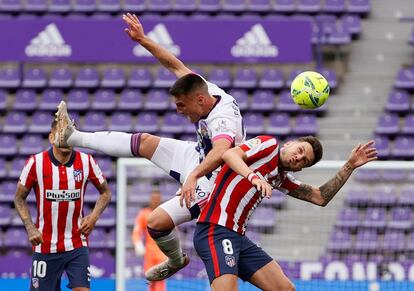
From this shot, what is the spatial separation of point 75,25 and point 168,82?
1.95 metres

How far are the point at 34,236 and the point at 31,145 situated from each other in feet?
32.0

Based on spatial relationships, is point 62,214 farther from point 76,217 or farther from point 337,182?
point 337,182

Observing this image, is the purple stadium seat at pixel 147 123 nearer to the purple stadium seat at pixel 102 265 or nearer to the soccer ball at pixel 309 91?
the purple stadium seat at pixel 102 265

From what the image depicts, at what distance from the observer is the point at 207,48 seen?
1992 centimetres

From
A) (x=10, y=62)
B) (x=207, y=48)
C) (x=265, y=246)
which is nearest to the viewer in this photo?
(x=265, y=246)

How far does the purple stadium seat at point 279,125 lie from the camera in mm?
19188

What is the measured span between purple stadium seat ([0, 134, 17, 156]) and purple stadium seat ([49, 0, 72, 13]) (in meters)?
3.08

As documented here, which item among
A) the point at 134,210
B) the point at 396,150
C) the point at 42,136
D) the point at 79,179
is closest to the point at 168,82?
the point at 42,136

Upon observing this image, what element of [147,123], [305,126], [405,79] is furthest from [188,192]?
[405,79]

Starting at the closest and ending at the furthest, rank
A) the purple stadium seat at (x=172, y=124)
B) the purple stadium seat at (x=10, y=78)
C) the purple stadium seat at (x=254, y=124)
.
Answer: the purple stadium seat at (x=254, y=124), the purple stadium seat at (x=172, y=124), the purple stadium seat at (x=10, y=78)

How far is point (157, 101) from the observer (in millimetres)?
20078

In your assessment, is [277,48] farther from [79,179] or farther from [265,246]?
[79,179]

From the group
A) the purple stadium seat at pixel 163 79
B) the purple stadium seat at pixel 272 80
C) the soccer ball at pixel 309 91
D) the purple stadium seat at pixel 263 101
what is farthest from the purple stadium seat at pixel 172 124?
the soccer ball at pixel 309 91

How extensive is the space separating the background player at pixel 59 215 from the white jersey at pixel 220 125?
171 cm
